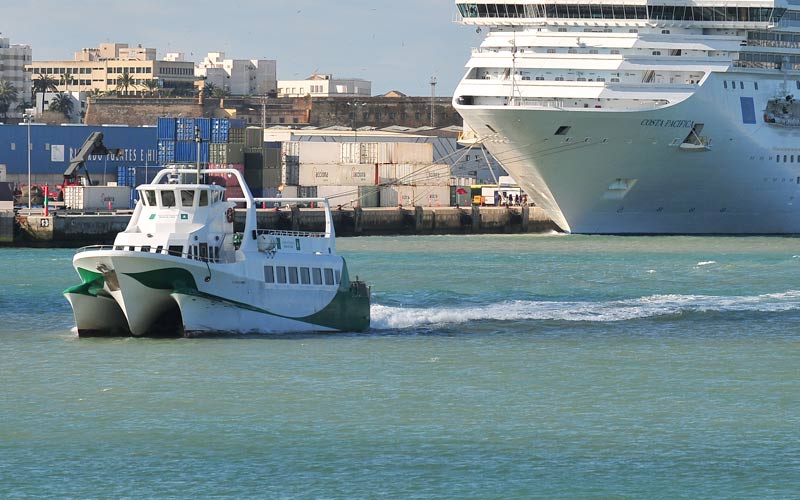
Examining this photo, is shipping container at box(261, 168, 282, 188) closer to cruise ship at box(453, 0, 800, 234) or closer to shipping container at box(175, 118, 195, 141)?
shipping container at box(175, 118, 195, 141)

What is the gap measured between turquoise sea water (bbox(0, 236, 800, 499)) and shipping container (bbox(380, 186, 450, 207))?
52.6m

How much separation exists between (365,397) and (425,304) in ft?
59.3

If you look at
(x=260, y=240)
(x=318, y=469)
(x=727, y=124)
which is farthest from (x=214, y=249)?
(x=727, y=124)

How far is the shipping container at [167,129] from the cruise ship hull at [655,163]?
2448cm

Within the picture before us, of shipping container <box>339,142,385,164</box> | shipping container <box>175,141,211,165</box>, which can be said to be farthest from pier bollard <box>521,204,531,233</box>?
shipping container <box>175,141,211,165</box>

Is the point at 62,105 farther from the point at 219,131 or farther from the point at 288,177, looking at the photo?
the point at 219,131

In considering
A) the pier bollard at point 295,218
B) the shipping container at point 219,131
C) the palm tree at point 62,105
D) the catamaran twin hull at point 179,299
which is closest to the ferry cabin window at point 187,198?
the catamaran twin hull at point 179,299

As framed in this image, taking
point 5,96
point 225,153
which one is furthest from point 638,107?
point 5,96

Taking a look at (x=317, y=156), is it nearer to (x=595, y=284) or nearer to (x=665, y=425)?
(x=595, y=284)

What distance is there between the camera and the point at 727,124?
79.6m

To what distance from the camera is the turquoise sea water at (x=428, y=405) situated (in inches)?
1070

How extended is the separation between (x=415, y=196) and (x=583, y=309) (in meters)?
56.2

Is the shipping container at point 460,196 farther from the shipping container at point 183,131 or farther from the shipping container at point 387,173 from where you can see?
the shipping container at point 183,131

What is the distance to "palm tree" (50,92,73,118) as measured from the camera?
18300cm
